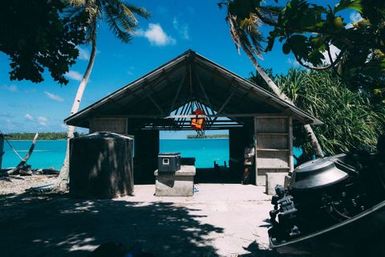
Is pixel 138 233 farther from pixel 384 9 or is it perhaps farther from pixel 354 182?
pixel 384 9

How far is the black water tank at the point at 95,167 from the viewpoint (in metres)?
10.2

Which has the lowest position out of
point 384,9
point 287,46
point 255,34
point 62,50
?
point 287,46

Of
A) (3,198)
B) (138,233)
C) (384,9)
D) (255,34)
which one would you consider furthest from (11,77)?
(255,34)

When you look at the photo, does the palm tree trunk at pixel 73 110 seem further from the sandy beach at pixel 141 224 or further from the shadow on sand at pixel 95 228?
the shadow on sand at pixel 95 228

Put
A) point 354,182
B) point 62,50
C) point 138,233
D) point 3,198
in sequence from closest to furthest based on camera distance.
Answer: point 354,182, point 62,50, point 138,233, point 3,198

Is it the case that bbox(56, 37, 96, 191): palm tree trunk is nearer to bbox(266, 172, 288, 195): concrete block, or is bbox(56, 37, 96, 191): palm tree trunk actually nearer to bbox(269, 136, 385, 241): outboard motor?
bbox(266, 172, 288, 195): concrete block

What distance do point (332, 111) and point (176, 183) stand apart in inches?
477

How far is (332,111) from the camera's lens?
18.2 metres

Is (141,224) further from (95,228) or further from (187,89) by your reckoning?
(187,89)

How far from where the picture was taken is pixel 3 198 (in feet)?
35.4

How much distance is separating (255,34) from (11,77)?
14.1 meters

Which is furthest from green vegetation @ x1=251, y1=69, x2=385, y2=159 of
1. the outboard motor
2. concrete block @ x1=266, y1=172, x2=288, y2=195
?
the outboard motor

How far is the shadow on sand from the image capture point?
525cm

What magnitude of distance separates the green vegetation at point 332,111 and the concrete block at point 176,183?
385 inches
